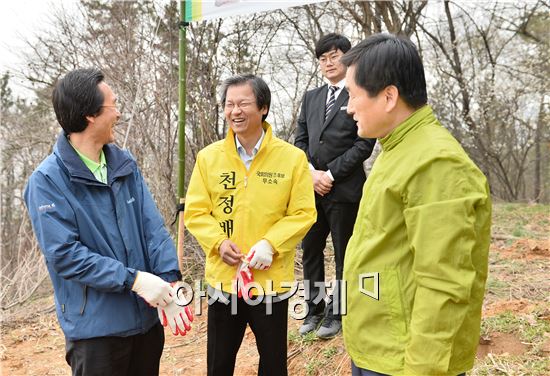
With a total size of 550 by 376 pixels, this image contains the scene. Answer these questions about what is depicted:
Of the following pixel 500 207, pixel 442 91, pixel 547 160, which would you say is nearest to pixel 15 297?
pixel 500 207

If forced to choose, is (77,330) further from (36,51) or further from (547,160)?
(547,160)

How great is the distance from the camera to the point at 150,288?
1853 millimetres

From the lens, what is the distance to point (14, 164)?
8.52 metres

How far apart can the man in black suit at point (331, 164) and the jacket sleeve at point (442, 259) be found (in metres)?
1.67

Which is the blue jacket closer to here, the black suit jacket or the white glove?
the white glove

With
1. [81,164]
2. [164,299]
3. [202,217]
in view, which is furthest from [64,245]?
[202,217]

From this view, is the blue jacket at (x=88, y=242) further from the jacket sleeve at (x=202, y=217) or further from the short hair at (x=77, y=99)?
the jacket sleeve at (x=202, y=217)

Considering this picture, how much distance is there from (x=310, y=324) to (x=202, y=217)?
1467 mm

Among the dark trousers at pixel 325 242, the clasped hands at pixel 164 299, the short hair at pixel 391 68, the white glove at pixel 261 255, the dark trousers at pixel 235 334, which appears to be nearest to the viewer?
the short hair at pixel 391 68

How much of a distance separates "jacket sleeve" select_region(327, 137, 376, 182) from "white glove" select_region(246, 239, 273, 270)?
916 millimetres

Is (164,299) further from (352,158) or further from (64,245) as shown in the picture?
(352,158)

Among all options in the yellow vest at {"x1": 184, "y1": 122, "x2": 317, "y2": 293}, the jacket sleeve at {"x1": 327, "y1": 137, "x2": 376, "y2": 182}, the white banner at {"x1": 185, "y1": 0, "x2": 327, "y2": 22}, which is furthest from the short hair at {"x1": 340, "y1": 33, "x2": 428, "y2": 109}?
the white banner at {"x1": 185, "y1": 0, "x2": 327, "y2": 22}

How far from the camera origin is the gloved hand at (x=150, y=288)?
1849 millimetres

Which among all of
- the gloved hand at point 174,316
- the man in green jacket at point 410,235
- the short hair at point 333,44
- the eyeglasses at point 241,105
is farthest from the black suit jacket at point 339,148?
the man in green jacket at point 410,235
